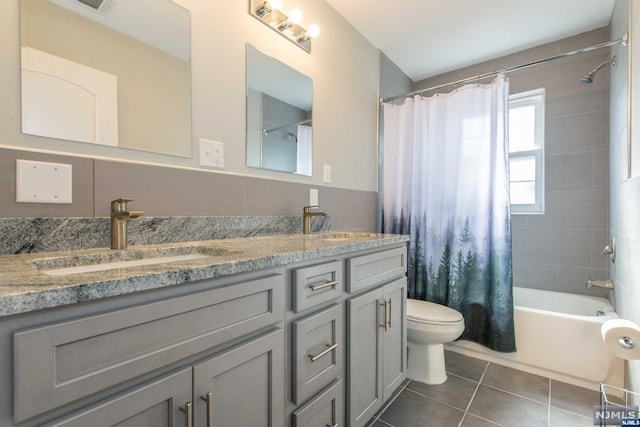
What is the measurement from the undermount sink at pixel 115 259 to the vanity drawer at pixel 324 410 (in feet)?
1.80

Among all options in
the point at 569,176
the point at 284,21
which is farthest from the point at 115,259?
the point at 569,176

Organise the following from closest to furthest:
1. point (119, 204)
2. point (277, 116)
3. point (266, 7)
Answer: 1. point (119, 204)
2. point (266, 7)
3. point (277, 116)

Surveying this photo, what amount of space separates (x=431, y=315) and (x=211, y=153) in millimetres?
1531

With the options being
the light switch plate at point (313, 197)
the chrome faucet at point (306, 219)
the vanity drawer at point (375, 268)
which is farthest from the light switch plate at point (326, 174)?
the vanity drawer at point (375, 268)

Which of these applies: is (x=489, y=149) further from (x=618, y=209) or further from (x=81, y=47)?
(x=81, y=47)

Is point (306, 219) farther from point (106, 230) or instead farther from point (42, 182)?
point (42, 182)

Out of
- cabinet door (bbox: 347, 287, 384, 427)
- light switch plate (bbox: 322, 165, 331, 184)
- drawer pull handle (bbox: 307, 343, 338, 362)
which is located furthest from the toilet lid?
light switch plate (bbox: 322, 165, 331, 184)

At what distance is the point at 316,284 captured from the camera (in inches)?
39.8

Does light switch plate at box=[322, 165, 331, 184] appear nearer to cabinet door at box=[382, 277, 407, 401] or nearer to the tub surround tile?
the tub surround tile

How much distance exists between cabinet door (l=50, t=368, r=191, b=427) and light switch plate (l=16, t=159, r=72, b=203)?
2.16 feet

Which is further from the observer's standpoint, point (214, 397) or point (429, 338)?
point (429, 338)

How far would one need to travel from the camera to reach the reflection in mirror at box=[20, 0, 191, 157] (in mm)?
881

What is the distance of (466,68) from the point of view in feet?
8.91

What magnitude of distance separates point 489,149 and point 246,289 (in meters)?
1.93
